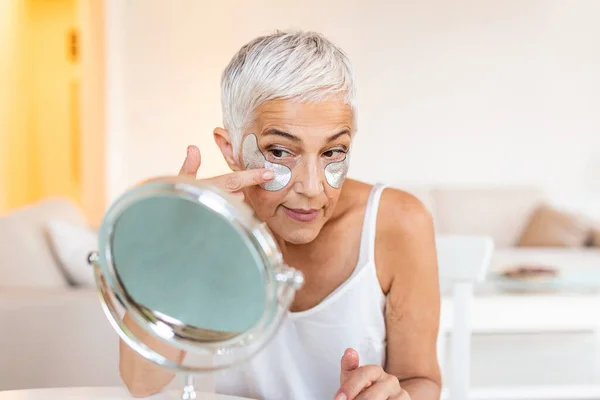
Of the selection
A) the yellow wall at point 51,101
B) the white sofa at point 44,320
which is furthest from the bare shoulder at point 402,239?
the yellow wall at point 51,101

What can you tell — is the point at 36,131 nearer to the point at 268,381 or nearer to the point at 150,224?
the point at 268,381

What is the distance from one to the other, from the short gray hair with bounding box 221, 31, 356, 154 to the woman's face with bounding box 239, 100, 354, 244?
0.06 ft

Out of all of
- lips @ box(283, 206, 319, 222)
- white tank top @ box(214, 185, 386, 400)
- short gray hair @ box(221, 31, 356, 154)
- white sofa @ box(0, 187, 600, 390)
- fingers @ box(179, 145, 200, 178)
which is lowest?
white sofa @ box(0, 187, 600, 390)

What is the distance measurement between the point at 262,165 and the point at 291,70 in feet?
0.53

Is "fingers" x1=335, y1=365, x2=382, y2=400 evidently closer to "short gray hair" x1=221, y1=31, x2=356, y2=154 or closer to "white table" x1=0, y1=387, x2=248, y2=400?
"white table" x1=0, y1=387, x2=248, y2=400

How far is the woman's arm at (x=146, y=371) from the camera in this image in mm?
1192

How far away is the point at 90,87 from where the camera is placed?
20.0 ft

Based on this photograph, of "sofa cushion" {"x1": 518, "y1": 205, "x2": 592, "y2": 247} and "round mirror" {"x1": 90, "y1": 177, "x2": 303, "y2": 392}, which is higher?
"round mirror" {"x1": 90, "y1": 177, "x2": 303, "y2": 392}

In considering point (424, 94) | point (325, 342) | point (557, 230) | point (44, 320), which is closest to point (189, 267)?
point (325, 342)

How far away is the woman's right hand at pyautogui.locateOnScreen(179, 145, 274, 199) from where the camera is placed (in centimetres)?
111

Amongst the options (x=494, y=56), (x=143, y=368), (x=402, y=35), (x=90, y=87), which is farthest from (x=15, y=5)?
(x=143, y=368)

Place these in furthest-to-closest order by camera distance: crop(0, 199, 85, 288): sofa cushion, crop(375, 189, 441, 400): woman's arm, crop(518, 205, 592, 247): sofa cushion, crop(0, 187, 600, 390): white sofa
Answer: crop(518, 205, 592, 247): sofa cushion
crop(0, 199, 85, 288): sofa cushion
crop(0, 187, 600, 390): white sofa
crop(375, 189, 441, 400): woman's arm

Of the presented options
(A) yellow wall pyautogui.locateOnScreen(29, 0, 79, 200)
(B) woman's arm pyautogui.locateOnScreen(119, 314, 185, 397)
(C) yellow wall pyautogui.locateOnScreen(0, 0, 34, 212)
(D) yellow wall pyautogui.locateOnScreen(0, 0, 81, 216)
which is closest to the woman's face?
(B) woman's arm pyautogui.locateOnScreen(119, 314, 185, 397)

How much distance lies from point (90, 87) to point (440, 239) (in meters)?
4.64
